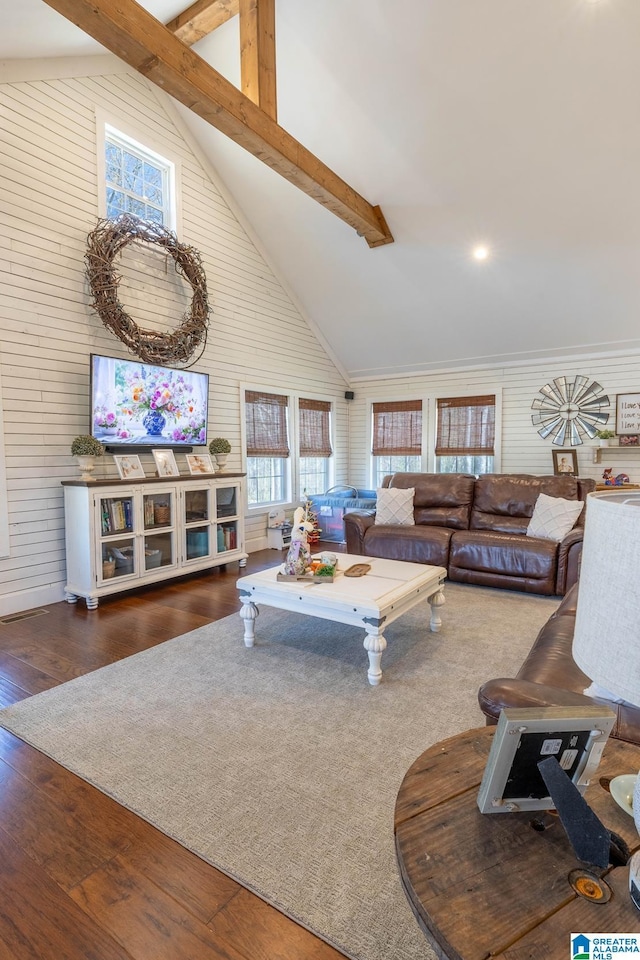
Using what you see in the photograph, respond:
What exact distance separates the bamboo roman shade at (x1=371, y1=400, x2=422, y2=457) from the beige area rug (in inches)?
164

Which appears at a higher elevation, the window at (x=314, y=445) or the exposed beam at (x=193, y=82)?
the exposed beam at (x=193, y=82)

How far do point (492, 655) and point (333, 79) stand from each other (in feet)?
15.2

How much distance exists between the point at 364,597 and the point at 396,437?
5.04 meters

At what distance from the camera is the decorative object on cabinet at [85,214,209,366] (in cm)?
406

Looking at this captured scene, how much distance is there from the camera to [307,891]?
142 centimetres

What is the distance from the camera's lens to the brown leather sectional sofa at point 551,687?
1.40 m

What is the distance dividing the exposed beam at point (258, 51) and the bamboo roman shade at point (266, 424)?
301 cm

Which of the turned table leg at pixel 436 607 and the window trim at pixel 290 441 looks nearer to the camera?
the turned table leg at pixel 436 607

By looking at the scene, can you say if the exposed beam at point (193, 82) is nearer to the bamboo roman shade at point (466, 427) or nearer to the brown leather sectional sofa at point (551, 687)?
the bamboo roman shade at point (466, 427)

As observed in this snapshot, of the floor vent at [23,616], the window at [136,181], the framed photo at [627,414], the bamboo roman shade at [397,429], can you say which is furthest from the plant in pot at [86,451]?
the framed photo at [627,414]

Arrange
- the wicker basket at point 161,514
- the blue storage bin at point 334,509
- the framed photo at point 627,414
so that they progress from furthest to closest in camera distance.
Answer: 1. the blue storage bin at point 334,509
2. the framed photo at point 627,414
3. the wicker basket at point 161,514

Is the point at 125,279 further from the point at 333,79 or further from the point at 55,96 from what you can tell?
the point at 333,79

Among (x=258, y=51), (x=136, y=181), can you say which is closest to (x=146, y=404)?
(x=136, y=181)
